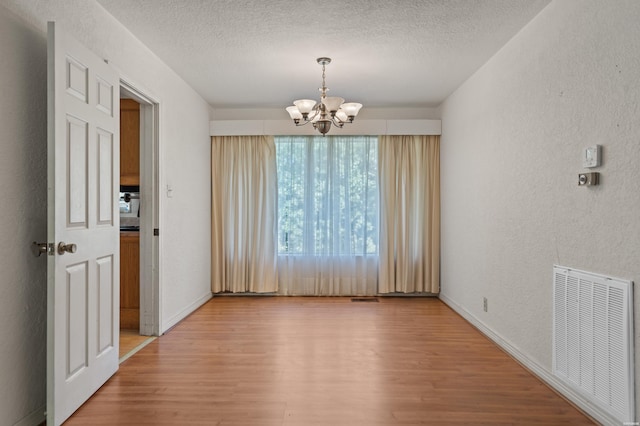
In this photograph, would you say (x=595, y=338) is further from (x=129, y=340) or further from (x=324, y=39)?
(x=129, y=340)

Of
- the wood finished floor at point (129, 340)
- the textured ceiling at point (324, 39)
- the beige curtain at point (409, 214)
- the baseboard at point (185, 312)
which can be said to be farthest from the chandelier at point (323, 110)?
the wood finished floor at point (129, 340)

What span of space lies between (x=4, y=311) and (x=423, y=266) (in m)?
4.57

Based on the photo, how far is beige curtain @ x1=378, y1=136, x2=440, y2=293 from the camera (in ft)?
18.0

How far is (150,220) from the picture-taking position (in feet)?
12.3

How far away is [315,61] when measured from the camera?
12.6 feet

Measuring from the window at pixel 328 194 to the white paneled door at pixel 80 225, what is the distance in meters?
2.94

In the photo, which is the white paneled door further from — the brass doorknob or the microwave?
the microwave

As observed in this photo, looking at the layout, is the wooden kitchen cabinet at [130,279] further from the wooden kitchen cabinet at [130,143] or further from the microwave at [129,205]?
the wooden kitchen cabinet at [130,143]

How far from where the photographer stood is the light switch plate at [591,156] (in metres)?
2.23

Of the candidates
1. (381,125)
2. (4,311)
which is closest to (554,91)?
(381,125)

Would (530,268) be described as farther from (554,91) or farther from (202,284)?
(202,284)

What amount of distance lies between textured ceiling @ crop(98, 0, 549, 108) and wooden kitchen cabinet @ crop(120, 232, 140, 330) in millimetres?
1746

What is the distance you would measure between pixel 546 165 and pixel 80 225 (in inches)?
115

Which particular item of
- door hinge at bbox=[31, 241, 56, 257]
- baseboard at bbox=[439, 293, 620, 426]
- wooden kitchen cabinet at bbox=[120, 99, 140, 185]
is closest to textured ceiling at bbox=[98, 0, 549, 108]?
wooden kitchen cabinet at bbox=[120, 99, 140, 185]
